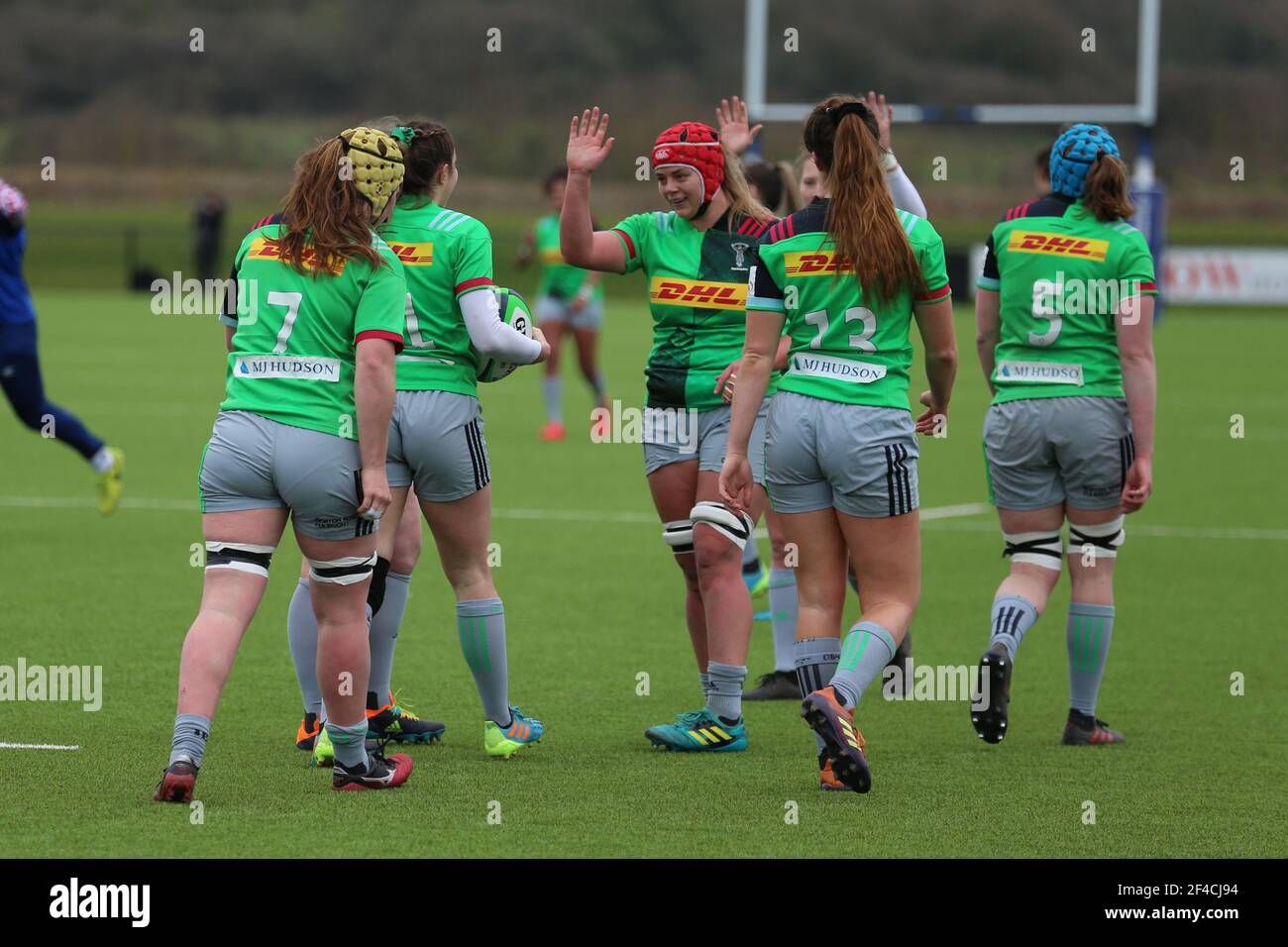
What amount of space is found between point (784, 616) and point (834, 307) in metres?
2.17

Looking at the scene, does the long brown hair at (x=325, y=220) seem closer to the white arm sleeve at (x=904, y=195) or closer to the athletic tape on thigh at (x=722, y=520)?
the athletic tape on thigh at (x=722, y=520)

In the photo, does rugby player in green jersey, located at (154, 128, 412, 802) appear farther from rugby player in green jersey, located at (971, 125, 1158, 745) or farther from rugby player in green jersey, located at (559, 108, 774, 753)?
rugby player in green jersey, located at (971, 125, 1158, 745)

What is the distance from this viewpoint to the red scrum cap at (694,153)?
640 cm

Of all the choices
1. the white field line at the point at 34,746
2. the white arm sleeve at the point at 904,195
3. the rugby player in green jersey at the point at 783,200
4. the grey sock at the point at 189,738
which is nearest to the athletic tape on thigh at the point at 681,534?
the rugby player in green jersey at the point at 783,200

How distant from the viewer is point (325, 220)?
17.8ft

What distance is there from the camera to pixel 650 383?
673cm

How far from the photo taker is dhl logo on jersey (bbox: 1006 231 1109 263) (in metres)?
6.41

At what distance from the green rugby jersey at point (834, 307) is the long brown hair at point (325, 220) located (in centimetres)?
121

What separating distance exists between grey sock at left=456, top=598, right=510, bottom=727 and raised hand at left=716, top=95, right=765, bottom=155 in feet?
6.05

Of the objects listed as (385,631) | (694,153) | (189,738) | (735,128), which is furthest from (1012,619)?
(189,738)

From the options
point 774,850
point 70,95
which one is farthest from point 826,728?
point 70,95

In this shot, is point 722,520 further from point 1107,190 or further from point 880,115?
point 1107,190

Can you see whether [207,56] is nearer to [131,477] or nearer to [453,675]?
[131,477]

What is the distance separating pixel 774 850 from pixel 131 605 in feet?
15.9
